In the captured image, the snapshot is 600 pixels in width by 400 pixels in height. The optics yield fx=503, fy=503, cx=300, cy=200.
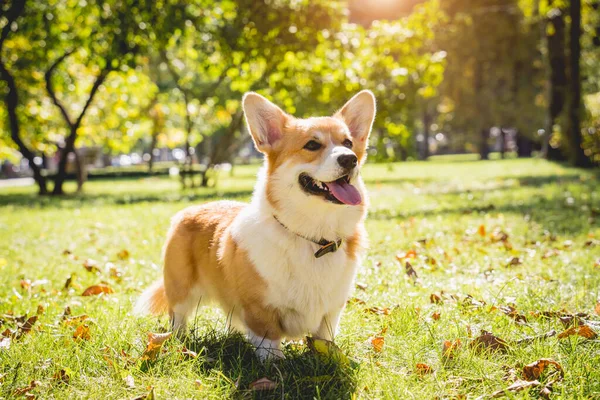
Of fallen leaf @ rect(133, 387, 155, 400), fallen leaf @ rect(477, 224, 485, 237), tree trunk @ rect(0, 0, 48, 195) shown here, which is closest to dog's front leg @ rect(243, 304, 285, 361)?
fallen leaf @ rect(133, 387, 155, 400)

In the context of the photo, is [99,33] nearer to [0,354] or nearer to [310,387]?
[0,354]

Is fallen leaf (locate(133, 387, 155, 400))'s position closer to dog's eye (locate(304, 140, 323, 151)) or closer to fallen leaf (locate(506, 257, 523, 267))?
dog's eye (locate(304, 140, 323, 151))

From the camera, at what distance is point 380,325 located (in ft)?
10.2

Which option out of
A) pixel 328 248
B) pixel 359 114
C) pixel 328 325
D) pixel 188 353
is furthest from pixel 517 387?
pixel 359 114

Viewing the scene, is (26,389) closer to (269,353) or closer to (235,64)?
(269,353)

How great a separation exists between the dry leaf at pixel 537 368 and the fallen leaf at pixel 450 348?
340mm

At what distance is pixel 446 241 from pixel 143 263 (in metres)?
3.32

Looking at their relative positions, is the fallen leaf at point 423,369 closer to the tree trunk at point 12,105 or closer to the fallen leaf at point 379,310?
the fallen leaf at point 379,310

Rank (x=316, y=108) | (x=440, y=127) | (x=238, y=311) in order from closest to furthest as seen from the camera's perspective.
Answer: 1. (x=238, y=311)
2. (x=316, y=108)
3. (x=440, y=127)

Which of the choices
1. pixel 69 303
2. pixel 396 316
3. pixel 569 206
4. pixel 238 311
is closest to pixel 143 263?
pixel 69 303

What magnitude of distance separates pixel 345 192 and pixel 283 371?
1.02m

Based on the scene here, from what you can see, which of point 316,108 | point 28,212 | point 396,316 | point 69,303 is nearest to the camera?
point 396,316

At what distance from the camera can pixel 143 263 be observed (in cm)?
513

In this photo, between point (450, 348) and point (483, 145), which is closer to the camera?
point (450, 348)
